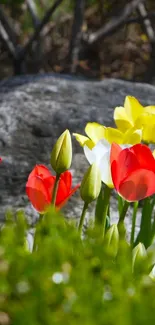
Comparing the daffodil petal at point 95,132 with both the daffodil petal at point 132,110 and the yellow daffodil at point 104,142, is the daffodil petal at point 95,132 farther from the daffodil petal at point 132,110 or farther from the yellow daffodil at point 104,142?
the daffodil petal at point 132,110

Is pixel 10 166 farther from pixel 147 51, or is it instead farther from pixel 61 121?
pixel 147 51

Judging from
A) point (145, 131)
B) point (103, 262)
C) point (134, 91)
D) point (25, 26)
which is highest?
point (103, 262)

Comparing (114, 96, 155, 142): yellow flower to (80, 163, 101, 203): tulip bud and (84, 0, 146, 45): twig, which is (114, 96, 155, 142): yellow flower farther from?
(84, 0, 146, 45): twig

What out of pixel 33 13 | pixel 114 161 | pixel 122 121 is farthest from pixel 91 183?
pixel 33 13

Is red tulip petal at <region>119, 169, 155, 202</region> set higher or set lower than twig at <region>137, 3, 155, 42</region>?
higher

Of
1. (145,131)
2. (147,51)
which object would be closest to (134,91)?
(145,131)

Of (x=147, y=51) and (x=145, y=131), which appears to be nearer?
(x=145, y=131)

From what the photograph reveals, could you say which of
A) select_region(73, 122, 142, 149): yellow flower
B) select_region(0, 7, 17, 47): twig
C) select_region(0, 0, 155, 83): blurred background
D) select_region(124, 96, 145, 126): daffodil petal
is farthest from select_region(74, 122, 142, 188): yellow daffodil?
select_region(0, 7, 17, 47): twig
